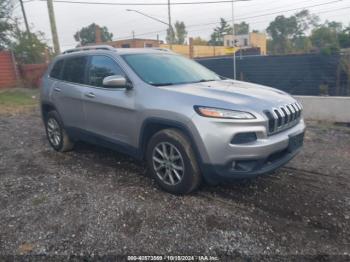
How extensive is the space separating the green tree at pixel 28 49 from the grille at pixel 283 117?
2070 centimetres

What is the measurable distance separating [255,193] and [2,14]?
858 inches

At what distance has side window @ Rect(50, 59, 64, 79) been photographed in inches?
222

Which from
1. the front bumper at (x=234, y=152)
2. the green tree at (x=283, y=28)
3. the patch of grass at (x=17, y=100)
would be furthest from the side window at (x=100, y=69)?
the green tree at (x=283, y=28)

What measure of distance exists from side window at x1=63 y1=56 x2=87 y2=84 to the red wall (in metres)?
16.0

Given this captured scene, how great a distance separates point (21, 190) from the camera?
4297mm

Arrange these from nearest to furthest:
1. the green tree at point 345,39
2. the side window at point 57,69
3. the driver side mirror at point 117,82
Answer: the driver side mirror at point 117,82
the side window at point 57,69
the green tree at point 345,39

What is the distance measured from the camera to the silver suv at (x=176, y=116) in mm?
3381

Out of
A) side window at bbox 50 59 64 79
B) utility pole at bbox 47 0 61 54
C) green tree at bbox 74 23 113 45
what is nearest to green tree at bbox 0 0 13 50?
utility pole at bbox 47 0 61 54

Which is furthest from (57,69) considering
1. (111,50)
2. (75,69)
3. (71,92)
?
(111,50)

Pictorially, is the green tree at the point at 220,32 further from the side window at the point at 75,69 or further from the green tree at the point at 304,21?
the side window at the point at 75,69

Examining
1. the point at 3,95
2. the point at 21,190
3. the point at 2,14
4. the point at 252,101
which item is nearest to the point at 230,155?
the point at 252,101

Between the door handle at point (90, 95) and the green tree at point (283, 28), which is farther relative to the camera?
the green tree at point (283, 28)

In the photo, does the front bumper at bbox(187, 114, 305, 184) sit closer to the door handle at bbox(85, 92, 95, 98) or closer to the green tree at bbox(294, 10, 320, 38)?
the door handle at bbox(85, 92, 95, 98)

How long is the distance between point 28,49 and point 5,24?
6.49 ft
